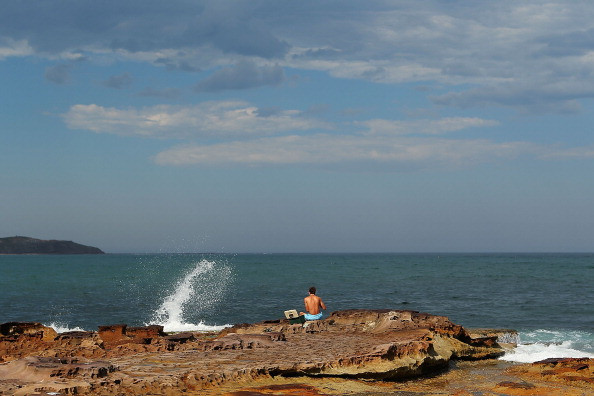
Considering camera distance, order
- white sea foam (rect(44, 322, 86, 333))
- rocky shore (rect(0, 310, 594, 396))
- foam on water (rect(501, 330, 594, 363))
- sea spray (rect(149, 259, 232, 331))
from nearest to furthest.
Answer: rocky shore (rect(0, 310, 594, 396)), foam on water (rect(501, 330, 594, 363)), white sea foam (rect(44, 322, 86, 333)), sea spray (rect(149, 259, 232, 331))

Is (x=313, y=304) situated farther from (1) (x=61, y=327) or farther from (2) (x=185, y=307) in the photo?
(2) (x=185, y=307)

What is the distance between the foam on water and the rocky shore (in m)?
0.87

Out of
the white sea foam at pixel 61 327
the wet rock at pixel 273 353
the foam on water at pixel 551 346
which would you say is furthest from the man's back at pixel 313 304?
the white sea foam at pixel 61 327

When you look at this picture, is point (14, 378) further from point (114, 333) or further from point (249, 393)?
point (114, 333)

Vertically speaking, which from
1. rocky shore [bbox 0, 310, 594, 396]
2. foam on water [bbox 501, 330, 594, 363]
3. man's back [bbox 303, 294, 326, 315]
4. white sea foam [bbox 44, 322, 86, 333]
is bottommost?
white sea foam [bbox 44, 322, 86, 333]

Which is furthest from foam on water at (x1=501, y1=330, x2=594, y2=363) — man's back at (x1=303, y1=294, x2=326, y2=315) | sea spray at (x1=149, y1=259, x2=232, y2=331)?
sea spray at (x1=149, y1=259, x2=232, y2=331)

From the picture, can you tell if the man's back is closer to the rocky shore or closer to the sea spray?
the rocky shore

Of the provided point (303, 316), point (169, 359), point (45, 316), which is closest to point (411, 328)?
point (303, 316)

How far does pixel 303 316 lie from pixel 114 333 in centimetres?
504

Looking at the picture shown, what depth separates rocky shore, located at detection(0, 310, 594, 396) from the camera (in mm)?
9070

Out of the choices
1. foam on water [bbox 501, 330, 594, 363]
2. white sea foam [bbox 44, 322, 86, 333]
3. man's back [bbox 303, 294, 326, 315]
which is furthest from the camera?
white sea foam [bbox 44, 322, 86, 333]

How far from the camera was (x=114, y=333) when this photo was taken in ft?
52.5

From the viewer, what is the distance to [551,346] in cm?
1909

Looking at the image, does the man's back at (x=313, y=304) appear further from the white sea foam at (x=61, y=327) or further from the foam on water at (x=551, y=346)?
the white sea foam at (x=61, y=327)
